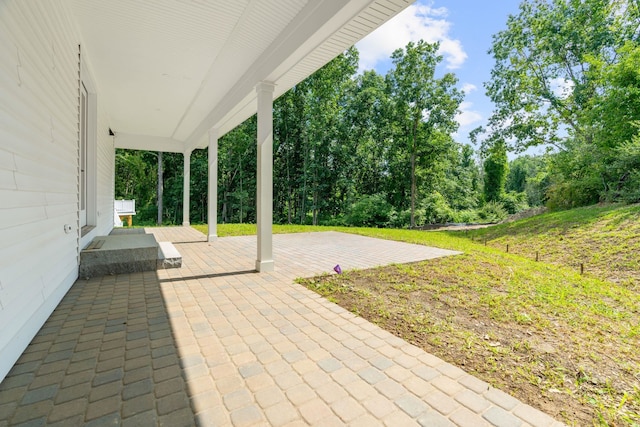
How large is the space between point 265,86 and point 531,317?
409 centimetres

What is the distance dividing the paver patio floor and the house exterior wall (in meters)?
0.25

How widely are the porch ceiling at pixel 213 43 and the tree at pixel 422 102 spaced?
1276 centimetres

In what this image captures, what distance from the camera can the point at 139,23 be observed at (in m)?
3.29

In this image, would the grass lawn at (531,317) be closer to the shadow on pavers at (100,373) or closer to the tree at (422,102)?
the shadow on pavers at (100,373)

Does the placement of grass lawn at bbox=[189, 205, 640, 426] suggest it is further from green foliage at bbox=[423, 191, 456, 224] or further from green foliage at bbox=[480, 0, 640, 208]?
green foliage at bbox=[423, 191, 456, 224]

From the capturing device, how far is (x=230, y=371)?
6.14 feet

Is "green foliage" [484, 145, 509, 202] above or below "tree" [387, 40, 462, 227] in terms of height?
below

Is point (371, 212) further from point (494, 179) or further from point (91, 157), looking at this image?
point (494, 179)

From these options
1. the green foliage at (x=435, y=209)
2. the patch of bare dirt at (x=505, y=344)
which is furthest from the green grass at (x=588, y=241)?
the green foliage at (x=435, y=209)

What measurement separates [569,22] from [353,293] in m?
16.5

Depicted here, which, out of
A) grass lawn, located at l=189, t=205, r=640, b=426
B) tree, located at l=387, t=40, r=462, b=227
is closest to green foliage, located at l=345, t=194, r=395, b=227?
tree, located at l=387, t=40, r=462, b=227

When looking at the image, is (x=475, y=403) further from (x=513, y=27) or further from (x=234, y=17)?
(x=513, y=27)

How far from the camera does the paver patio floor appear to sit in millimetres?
1496

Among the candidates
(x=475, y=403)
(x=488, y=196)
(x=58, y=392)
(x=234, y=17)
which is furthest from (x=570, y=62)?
(x=58, y=392)
